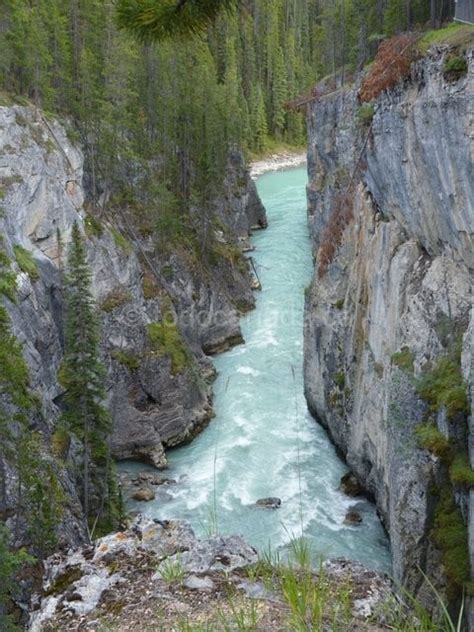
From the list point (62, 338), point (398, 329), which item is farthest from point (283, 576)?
point (62, 338)

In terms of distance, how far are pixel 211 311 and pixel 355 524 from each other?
781 inches

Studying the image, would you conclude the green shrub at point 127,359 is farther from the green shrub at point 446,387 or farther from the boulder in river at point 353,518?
the green shrub at point 446,387

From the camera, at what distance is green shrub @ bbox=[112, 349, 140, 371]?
29.4 meters

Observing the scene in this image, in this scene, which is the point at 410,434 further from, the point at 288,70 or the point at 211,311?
the point at 288,70

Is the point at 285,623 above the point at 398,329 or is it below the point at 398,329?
above

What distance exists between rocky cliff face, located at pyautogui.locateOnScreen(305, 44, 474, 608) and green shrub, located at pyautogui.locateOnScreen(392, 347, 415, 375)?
0.04 m

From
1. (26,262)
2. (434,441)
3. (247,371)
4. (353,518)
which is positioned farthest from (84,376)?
(247,371)

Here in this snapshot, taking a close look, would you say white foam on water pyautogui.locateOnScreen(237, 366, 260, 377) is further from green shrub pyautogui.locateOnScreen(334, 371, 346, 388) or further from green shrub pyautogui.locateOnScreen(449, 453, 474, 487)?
green shrub pyautogui.locateOnScreen(449, 453, 474, 487)

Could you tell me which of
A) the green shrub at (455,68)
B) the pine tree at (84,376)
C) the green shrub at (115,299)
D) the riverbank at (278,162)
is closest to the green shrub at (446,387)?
the green shrub at (455,68)

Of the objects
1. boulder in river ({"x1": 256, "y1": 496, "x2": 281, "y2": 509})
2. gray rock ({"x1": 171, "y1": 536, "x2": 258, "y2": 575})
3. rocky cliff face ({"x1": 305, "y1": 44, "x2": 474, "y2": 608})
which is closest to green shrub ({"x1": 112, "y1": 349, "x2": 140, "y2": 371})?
rocky cliff face ({"x1": 305, "y1": 44, "x2": 474, "y2": 608})

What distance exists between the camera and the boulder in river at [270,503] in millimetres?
22514

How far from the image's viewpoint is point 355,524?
69.7 feet

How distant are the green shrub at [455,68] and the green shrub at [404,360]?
24.4 ft

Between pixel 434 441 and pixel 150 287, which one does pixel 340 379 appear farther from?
pixel 150 287
